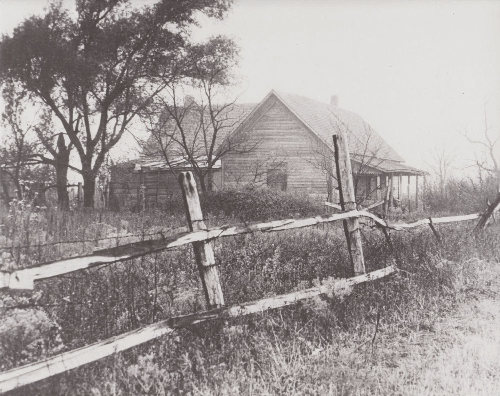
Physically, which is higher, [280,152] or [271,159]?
[280,152]

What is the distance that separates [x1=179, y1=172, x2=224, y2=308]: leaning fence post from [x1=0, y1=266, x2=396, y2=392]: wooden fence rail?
151 millimetres

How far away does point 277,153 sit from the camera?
87.9ft

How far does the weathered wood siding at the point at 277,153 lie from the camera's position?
86.5 ft

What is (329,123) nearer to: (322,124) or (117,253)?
(322,124)

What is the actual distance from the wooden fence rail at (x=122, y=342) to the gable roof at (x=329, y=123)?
602 inches

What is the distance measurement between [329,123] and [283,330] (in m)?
28.1

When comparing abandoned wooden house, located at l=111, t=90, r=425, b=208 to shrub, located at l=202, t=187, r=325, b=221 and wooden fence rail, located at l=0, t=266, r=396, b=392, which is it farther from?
wooden fence rail, located at l=0, t=266, r=396, b=392

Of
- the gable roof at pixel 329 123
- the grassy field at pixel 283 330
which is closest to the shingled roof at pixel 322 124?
the gable roof at pixel 329 123

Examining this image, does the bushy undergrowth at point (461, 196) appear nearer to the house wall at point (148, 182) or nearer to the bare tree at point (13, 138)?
the house wall at point (148, 182)

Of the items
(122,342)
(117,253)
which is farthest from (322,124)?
(122,342)

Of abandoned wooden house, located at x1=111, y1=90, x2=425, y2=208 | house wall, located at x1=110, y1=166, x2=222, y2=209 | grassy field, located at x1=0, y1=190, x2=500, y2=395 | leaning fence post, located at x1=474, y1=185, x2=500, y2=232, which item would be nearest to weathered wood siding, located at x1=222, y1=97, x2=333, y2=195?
abandoned wooden house, located at x1=111, y1=90, x2=425, y2=208

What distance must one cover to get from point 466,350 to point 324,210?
1623cm

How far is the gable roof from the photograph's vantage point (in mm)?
26141

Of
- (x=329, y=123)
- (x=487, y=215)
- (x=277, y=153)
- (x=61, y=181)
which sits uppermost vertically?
(x=329, y=123)
